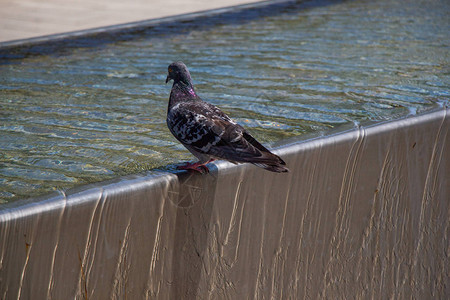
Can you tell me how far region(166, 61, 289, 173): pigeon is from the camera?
373cm

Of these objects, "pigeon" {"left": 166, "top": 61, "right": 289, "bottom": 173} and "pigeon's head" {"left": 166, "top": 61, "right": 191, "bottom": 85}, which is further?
"pigeon's head" {"left": 166, "top": 61, "right": 191, "bottom": 85}

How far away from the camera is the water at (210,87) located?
14.9ft

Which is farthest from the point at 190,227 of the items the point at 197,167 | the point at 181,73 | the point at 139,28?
the point at 139,28

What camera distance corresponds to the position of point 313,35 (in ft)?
28.9

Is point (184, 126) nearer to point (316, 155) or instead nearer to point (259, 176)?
point (259, 176)

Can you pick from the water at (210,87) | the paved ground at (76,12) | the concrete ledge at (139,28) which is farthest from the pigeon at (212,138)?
the paved ground at (76,12)

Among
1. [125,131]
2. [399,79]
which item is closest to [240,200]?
[125,131]

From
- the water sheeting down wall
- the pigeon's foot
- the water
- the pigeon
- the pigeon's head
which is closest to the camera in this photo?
the water sheeting down wall

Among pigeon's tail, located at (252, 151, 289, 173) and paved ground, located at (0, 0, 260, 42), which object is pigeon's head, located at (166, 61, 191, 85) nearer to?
pigeon's tail, located at (252, 151, 289, 173)

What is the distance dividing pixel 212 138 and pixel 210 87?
8.34 feet

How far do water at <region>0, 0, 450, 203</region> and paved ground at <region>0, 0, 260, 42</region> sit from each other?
1135 mm

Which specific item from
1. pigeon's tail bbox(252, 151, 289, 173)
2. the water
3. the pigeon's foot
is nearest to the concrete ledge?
the water

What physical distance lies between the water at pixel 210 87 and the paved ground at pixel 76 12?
113cm

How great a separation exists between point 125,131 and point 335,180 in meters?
1.52
